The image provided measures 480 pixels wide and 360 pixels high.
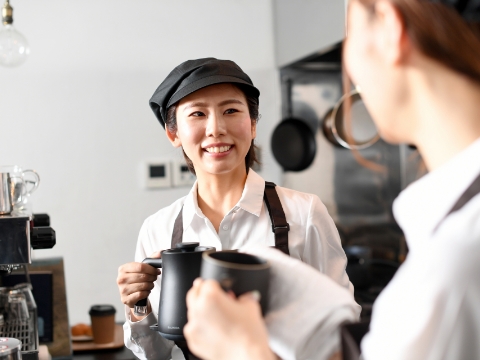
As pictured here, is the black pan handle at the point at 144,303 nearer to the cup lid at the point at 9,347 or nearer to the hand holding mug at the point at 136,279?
the hand holding mug at the point at 136,279

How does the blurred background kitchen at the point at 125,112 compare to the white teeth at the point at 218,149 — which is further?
the blurred background kitchen at the point at 125,112

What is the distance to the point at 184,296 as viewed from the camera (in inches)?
39.1

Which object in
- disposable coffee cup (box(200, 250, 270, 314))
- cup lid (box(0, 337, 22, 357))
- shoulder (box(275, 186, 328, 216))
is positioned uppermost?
shoulder (box(275, 186, 328, 216))

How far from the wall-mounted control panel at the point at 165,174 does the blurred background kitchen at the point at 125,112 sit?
1 cm

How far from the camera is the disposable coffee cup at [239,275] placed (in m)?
0.73

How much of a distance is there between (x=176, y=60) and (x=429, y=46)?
7.88 feet

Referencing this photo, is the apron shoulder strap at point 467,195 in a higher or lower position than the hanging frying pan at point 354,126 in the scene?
lower

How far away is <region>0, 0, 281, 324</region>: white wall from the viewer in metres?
2.72

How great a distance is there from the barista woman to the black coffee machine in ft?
0.87

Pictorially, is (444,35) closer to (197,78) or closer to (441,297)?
(441,297)

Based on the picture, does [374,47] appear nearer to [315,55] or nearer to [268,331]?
[268,331]

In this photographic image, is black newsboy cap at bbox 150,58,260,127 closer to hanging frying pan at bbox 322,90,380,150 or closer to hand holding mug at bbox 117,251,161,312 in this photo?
hand holding mug at bbox 117,251,161,312

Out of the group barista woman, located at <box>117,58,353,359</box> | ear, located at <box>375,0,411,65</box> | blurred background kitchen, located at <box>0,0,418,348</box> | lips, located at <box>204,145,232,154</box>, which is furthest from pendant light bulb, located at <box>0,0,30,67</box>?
ear, located at <box>375,0,411,65</box>

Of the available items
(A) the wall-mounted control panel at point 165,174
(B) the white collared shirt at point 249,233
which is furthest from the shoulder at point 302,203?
(A) the wall-mounted control panel at point 165,174
